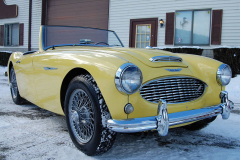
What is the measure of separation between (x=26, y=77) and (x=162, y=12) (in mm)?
8605

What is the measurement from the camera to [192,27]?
1017cm

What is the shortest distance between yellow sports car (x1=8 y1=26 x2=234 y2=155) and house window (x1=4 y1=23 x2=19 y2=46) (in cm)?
1490

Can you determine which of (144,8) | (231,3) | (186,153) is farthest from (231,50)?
(186,153)

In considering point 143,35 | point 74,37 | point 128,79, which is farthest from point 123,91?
point 143,35

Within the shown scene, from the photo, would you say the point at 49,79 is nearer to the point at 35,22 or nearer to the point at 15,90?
the point at 15,90

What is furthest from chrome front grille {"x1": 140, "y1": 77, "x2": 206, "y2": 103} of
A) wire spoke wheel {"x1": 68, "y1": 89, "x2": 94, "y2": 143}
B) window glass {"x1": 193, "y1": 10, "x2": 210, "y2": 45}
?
window glass {"x1": 193, "y1": 10, "x2": 210, "y2": 45}

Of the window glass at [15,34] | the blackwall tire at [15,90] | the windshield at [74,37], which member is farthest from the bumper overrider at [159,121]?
the window glass at [15,34]

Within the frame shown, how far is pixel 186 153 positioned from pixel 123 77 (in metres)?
1.03

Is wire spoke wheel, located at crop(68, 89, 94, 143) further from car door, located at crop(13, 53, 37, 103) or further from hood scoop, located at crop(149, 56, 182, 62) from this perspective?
car door, located at crop(13, 53, 37, 103)

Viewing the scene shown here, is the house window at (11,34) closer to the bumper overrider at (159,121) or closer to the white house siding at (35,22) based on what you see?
the white house siding at (35,22)

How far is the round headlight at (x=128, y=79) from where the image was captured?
1.92 m

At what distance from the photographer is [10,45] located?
1675cm

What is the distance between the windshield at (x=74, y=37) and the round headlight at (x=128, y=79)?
166 cm

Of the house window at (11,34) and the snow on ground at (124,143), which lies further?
the house window at (11,34)
